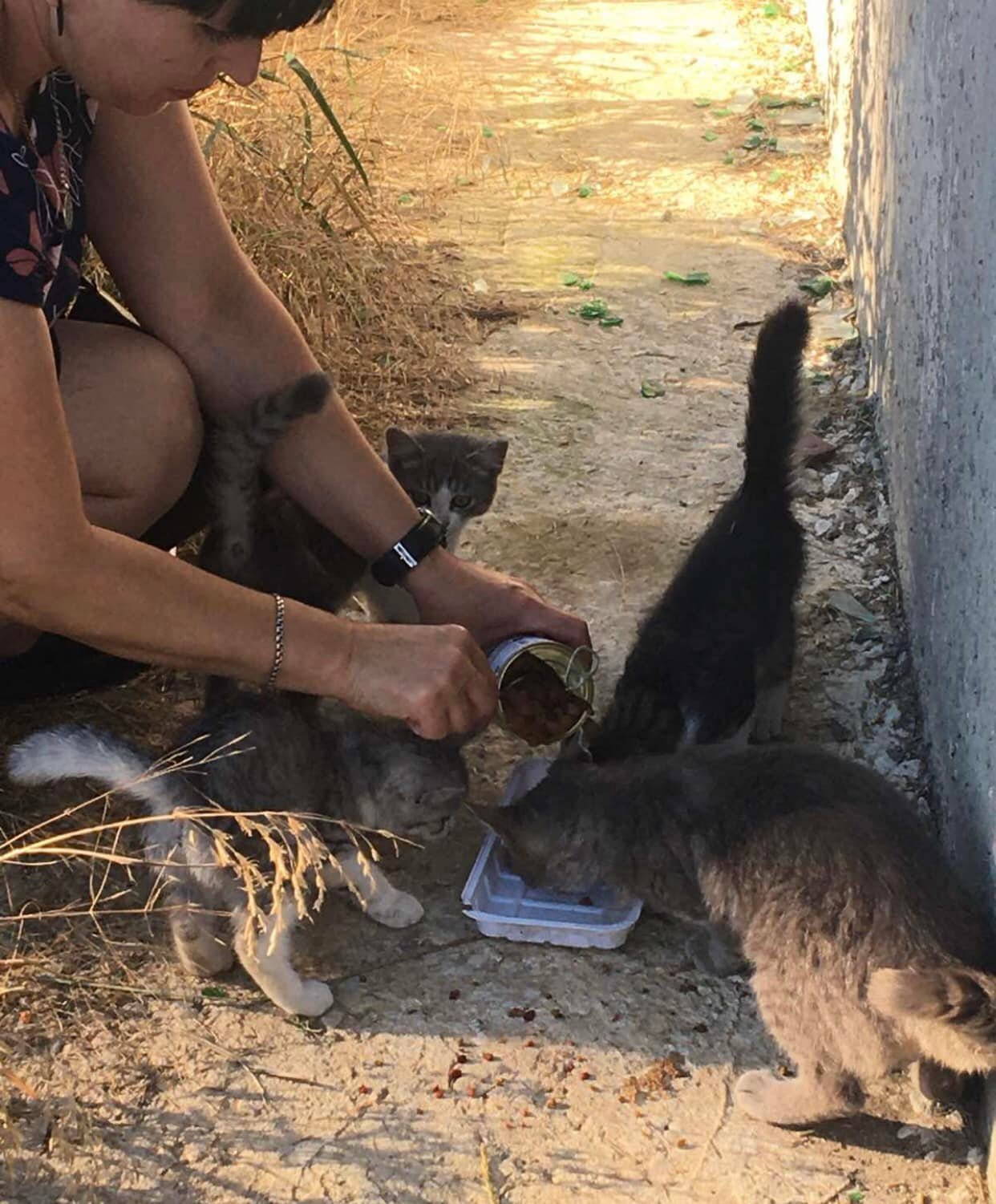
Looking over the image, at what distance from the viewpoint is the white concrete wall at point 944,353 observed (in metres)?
2.42

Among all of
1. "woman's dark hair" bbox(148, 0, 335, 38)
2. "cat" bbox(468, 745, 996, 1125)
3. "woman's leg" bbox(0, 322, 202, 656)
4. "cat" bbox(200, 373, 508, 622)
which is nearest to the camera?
"woman's dark hair" bbox(148, 0, 335, 38)

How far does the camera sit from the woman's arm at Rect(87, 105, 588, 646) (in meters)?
2.62

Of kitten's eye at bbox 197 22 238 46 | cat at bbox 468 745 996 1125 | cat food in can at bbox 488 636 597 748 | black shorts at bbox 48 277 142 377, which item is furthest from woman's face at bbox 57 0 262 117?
cat at bbox 468 745 996 1125

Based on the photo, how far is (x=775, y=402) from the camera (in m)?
2.89

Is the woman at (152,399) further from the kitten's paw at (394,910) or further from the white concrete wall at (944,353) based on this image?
the white concrete wall at (944,353)

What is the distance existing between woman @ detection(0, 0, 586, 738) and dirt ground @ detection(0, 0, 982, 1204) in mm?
584

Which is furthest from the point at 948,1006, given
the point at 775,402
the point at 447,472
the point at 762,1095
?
the point at 447,472

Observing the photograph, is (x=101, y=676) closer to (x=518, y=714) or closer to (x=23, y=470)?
(x=518, y=714)

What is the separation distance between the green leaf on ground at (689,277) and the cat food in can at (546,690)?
2.77 m

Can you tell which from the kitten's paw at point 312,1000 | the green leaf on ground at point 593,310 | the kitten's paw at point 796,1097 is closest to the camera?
the kitten's paw at point 796,1097

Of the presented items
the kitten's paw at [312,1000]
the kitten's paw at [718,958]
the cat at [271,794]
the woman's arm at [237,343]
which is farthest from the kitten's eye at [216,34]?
the kitten's paw at [718,958]

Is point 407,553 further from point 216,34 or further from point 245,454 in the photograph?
point 216,34

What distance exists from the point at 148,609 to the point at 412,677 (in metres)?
0.43

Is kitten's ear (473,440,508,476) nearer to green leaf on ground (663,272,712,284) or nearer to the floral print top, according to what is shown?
the floral print top
